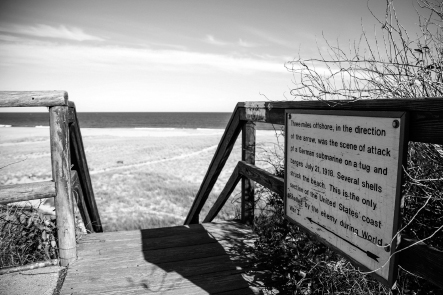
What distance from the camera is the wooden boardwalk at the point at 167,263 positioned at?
7.83 ft

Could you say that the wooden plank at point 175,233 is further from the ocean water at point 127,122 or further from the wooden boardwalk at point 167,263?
the ocean water at point 127,122

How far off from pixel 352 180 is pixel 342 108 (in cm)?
37

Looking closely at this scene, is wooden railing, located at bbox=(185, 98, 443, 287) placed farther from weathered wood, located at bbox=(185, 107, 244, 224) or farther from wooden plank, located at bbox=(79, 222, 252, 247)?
wooden plank, located at bbox=(79, 222, 252, 247)

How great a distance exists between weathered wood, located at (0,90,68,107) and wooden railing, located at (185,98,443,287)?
164cm

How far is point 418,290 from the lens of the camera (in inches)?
68.0

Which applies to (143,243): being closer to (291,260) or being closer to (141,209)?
(291,260)

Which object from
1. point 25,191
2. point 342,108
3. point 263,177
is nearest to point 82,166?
point 25,191

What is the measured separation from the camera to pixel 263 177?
269 cm

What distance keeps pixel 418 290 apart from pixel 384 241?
765 mm

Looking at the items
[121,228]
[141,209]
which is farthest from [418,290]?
[141,209]

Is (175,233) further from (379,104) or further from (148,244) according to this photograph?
(379,104)

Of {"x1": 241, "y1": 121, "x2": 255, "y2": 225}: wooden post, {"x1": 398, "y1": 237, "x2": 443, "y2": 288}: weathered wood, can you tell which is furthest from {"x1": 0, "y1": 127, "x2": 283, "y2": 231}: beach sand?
{"x1": 398, "y1": 237, "x2": 443, "y2": 288}: weathered wood

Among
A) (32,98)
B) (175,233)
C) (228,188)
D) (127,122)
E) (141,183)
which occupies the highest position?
(32,98)

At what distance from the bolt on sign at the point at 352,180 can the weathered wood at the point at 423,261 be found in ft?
0.14
